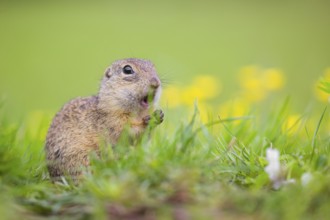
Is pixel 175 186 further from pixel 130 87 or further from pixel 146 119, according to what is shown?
pixel 130 87

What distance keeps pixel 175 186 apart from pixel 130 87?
79.1 inches

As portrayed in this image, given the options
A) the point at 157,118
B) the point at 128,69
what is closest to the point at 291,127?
the point at 157,118

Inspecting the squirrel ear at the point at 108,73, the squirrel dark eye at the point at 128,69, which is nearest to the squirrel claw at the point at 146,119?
the squirrel dark eye at the point at 128,69

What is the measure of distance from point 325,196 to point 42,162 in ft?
7.86

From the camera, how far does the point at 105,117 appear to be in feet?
17.9

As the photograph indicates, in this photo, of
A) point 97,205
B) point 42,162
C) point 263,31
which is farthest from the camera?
point 263,31

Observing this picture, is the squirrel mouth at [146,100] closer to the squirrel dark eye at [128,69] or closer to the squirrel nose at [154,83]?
the squirrel nose at [154,83]

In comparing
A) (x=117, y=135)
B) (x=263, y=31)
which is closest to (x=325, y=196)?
(x=117, y=135)

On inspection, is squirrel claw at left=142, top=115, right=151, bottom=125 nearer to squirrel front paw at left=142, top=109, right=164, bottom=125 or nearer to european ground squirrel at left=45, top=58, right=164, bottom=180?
european ground squirrel at left=45, top=58, right=164, bottom=180

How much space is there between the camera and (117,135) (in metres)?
5.32

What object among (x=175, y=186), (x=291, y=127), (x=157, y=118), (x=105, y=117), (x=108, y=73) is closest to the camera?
(x=175, y=186)

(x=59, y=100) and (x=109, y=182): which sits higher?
(x=109, y=182)

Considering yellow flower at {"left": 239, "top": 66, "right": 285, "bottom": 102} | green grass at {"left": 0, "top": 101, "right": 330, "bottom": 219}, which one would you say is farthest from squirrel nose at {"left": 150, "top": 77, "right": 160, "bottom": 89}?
yellow flower at {"left": 239, "top": 66, "right": 285, "bottom": 102}

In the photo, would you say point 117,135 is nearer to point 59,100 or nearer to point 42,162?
point 42,162
